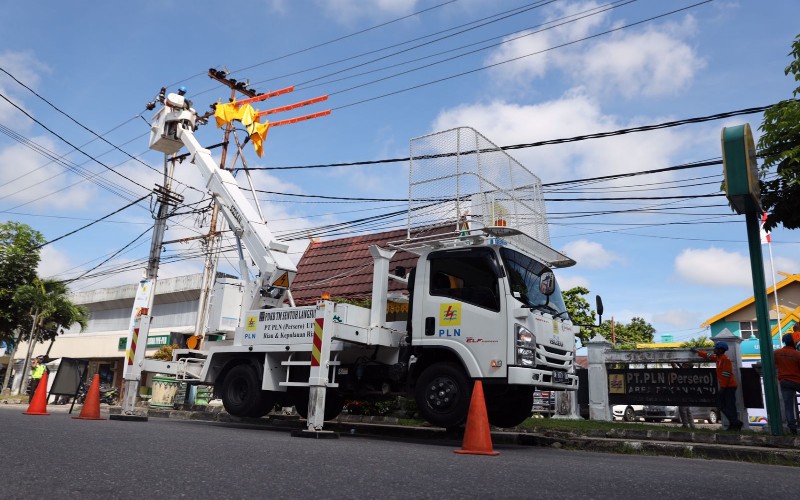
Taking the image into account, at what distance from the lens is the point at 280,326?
9242mm

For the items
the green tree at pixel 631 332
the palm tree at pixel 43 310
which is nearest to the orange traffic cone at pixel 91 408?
the palm tree at pixel 43 310

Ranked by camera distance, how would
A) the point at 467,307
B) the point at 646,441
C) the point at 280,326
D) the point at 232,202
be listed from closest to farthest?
1. the point at 467,307
2. the point at 646,441
3. the point at 280,326
4. the point at 232,202

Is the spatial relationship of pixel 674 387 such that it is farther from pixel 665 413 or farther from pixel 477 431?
pixel 665 413

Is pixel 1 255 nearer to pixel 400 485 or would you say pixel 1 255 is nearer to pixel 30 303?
pixel 30 303

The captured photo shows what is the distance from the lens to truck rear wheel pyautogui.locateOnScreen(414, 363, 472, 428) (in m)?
7.89

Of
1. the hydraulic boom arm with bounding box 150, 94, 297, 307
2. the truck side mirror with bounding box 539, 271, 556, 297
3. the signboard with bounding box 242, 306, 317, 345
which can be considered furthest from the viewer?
the hydraulic boom arm with bounding box 150, 94, 297, 307

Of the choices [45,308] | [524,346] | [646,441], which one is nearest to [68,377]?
[524,346]

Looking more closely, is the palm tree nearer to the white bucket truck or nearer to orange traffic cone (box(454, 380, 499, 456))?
the white bucket truck

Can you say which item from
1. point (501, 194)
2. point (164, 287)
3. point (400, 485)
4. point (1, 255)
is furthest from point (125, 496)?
point (164, 287)

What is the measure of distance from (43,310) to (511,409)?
24786mm

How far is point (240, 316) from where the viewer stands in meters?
10.3

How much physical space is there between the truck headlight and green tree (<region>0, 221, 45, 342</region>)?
24777 millimetres

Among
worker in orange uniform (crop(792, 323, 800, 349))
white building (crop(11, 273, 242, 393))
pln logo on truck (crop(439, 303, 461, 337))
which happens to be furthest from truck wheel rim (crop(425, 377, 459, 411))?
white building (crop(11, 273, 242, 393))

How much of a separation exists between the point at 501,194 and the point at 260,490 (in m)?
6.39
